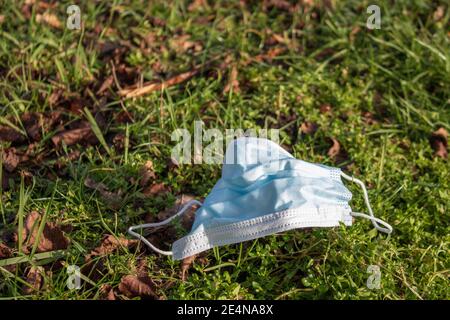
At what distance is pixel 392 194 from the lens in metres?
3.23

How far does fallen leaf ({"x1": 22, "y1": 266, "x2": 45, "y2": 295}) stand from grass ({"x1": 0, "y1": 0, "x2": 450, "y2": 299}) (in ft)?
0.13

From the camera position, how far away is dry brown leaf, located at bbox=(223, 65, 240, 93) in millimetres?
3818

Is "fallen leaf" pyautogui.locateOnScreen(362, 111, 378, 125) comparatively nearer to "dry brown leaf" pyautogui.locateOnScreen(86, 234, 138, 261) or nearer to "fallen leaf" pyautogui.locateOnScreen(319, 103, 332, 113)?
"fallen leaf" pyautogui.locateOnScreen(319, 103, 332, 113)

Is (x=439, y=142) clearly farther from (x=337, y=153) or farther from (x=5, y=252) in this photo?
(x=5, y=252)

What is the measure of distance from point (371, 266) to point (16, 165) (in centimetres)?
182

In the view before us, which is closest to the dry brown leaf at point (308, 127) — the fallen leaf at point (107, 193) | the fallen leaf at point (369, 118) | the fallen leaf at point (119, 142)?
the fallen leaf at point (369, 118)

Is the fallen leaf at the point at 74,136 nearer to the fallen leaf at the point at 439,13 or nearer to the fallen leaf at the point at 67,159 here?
the fallen leaf at the point at 67,159

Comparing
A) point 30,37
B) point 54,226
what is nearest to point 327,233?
point 54,226

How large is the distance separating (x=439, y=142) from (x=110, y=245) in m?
1.90

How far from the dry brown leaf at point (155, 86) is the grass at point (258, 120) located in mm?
53

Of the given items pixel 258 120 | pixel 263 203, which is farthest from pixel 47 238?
pixel 258 120

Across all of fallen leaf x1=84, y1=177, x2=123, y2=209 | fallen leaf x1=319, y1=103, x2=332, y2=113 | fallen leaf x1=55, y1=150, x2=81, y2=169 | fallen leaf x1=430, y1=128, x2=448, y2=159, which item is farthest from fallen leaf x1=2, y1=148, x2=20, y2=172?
A: fallen leaf x1=430, y1=128, x2=448, y2=159

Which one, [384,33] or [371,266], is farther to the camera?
[384,33]
